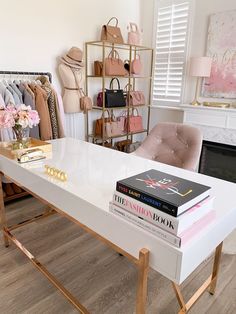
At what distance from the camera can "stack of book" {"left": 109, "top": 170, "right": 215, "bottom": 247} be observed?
818 millimetres

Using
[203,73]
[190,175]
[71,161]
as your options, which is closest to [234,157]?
[203,73]

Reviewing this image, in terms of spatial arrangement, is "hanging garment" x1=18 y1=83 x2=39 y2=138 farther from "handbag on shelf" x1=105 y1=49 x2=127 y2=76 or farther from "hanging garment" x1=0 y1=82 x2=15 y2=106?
"handbag on shelf" x1=105 y1=49 x2=127 y2=76

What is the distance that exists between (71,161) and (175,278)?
1.00m

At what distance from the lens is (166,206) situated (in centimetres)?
83

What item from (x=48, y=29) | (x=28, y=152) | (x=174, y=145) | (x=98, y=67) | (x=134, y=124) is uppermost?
(x=48, y=29)

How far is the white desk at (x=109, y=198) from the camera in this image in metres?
0.85

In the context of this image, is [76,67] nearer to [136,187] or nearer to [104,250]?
[104,250]

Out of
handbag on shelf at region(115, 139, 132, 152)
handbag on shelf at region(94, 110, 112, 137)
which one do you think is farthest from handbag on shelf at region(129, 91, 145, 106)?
handbag on shelf at region(115, 139, 132, 152)

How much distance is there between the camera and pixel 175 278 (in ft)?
2.70

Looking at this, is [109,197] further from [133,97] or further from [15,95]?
[133,97]

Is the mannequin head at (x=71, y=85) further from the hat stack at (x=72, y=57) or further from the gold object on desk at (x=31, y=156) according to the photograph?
the gold object on desk at (x=31, y=156)

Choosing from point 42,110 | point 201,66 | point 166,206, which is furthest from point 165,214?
point 201,66

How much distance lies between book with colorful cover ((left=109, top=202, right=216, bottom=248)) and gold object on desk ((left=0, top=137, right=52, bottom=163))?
80cm

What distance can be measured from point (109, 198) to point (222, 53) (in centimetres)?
290
